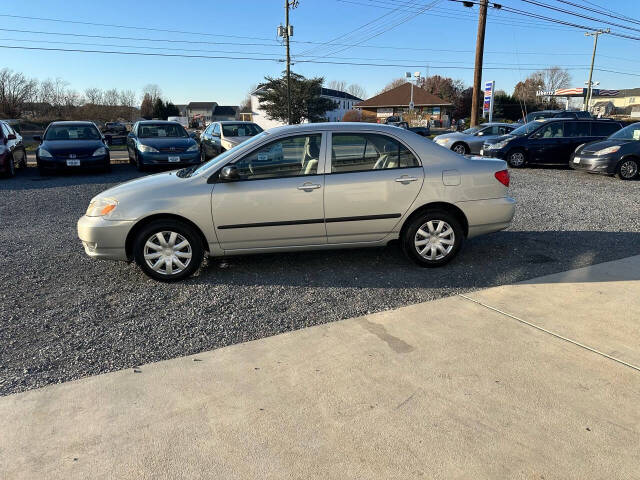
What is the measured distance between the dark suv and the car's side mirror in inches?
483

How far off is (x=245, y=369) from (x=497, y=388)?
66.0 inches

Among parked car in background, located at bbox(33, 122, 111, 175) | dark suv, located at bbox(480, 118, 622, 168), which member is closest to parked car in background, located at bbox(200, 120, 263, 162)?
parked car in background, located at bbox(33, 122, 111, 175)

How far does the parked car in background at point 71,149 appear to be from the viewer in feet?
43.1

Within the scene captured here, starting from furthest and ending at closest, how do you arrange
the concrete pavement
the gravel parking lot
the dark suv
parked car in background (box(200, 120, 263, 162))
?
parked car in background (box(200, 120, 263, 162)) → the dark suv → the gravel parking lot → the concrete pavement

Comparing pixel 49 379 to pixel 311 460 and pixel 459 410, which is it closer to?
pixel 311 460

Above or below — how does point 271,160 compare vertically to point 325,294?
above

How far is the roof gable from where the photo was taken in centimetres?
6831

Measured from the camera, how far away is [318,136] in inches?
199

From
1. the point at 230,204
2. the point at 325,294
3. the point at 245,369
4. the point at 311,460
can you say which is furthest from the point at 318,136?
the point at 311,460

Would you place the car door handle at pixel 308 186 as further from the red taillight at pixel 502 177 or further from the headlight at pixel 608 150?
the headlight at pixel 608 150

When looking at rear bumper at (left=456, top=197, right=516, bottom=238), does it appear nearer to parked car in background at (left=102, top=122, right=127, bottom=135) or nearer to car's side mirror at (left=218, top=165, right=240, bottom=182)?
car's side mirror at (left=218, top=165, right=240, bottom=182)

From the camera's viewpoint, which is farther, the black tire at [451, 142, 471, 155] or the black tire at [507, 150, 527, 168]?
the black tire at [451, 142, 471, 155]

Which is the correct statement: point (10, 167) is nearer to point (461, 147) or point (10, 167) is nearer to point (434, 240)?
point (434, 240)

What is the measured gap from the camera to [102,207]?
4875 mm
